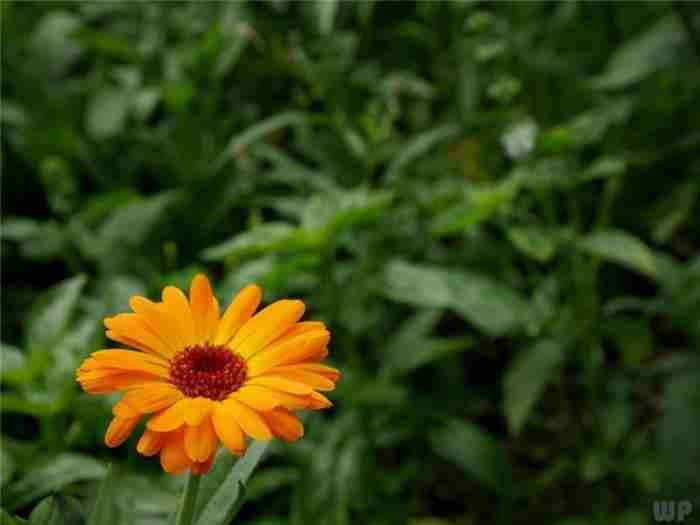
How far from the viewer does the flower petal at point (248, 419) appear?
2.27 ft

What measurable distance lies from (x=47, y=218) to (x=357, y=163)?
30.8 inches

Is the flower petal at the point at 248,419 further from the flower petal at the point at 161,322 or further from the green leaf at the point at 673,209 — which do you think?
the green leaf at the point at 673,209

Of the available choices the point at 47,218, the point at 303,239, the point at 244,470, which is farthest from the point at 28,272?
the point at 244,470

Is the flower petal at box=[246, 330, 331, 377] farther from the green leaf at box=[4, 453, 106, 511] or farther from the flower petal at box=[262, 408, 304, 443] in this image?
the green leaf at box=[4, 453, 106, 511]

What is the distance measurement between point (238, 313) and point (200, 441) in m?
0.18

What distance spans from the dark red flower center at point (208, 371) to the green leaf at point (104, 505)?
0.10m

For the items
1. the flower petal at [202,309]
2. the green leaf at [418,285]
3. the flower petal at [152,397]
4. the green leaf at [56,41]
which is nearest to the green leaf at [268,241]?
the green leaf at [418,285]

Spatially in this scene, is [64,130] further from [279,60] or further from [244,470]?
[244,470]

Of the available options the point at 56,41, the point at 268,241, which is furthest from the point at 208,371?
the point at 56,41

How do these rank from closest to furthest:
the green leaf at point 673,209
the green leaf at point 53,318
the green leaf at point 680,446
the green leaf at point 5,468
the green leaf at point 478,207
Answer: the green leaf at point 5,468
the green leaf at point 53,318
the green leaf at point 478,207
the green leaf at point 680,446
the green leaf at point 673,209

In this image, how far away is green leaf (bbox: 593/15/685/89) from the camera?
1.99 metres

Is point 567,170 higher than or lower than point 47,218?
lower

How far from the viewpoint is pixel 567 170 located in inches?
69.0

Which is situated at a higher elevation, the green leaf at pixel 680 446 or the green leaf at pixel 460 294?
the green leaf at pixel 460 294
